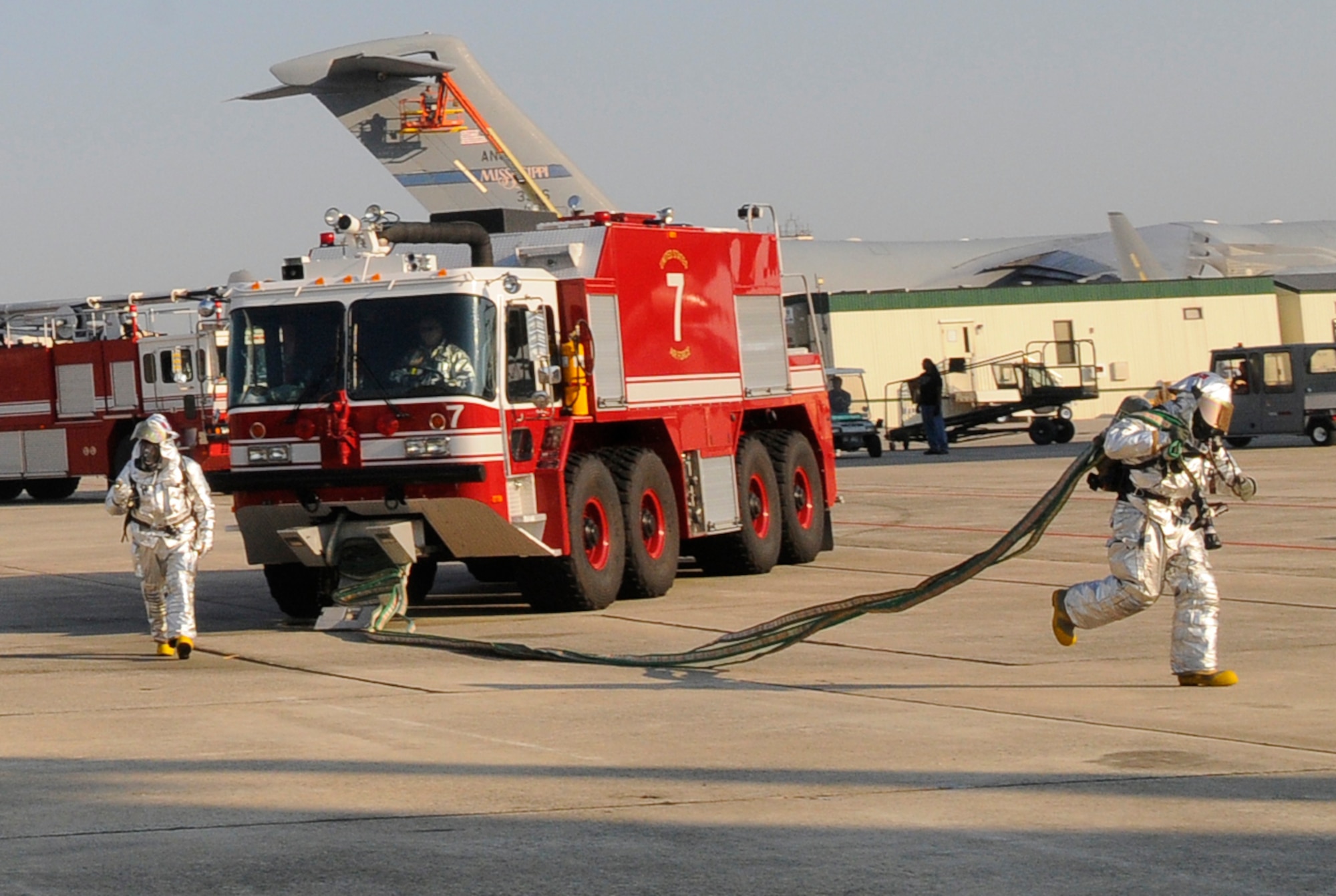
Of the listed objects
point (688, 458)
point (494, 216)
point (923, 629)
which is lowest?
point (923, 629)

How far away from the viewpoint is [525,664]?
1185 centimetres

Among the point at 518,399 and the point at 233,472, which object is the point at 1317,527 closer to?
the point at 518,399

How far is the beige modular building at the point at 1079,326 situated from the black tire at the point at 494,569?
3562 cm

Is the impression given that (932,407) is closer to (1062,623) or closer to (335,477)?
(335,477)

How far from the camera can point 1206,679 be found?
1016cm

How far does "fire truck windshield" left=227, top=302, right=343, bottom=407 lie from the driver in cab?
526 mm

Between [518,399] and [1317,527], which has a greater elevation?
[518,399]

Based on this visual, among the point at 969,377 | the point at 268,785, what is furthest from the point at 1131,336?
the point at 268,785

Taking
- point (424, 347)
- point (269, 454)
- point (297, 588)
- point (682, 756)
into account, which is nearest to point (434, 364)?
point (424, 347)

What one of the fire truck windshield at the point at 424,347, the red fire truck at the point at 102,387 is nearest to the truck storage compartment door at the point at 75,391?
the red fire truck at the point at 102,387

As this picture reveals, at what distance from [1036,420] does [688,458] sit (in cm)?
2752

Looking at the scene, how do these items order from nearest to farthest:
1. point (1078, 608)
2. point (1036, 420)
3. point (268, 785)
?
1. point (268, 785)
2. point (1078, 608)
3. point (1036, 420)

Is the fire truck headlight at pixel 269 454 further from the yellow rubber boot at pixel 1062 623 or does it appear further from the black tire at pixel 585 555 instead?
the yellow rubber boot at pixel 1062 623

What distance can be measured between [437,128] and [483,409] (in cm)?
1692
